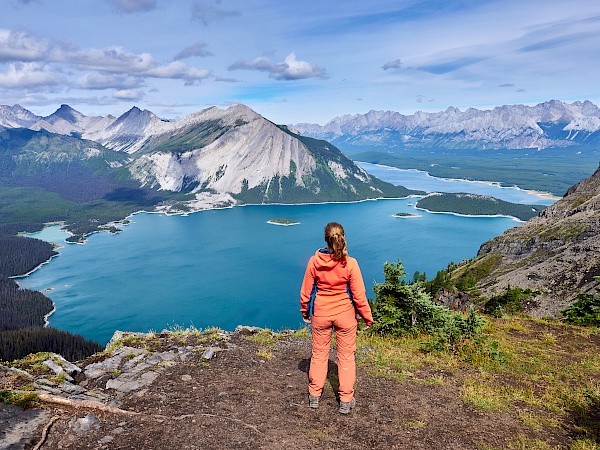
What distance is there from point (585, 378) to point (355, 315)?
28.2 ft

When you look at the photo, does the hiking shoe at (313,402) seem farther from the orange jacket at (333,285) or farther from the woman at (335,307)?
the orange jacket at (333,285)

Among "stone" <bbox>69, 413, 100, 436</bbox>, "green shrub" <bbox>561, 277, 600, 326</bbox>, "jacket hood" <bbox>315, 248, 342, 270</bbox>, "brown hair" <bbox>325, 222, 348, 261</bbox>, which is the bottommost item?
"green shrub" <bbox>561, 277, 600, 326</bbox>

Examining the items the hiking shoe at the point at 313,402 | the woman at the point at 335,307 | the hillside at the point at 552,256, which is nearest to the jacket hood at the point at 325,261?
the woman at the point at 335,307

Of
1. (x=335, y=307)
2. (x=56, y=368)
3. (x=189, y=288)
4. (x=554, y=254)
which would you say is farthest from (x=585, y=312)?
(x=189, y=288)

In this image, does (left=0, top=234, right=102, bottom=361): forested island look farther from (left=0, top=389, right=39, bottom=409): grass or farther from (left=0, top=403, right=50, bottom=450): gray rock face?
(left=0, top=403, right=50, bottom=450): gray rock face

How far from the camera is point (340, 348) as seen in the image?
9711 mm

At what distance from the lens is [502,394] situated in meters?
11.1

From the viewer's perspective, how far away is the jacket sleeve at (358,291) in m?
9.34

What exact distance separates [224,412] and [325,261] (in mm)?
4715

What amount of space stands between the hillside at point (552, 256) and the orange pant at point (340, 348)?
4376 cm

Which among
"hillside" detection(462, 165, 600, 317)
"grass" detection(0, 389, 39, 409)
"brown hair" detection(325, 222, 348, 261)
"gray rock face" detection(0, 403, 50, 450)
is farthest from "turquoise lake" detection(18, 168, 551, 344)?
"gray rock face" detection(0, 403, 50, 450)

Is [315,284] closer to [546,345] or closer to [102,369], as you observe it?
[102,369]

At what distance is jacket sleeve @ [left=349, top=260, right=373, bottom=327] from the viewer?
9.34 metres

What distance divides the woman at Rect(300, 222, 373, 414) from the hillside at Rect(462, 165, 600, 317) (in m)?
43.8
